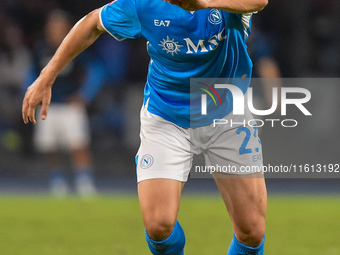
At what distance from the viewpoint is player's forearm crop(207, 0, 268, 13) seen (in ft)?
12.0

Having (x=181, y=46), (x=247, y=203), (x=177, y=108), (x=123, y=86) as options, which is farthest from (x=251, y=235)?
(x=123, y=86)

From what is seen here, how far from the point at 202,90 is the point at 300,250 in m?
2.08

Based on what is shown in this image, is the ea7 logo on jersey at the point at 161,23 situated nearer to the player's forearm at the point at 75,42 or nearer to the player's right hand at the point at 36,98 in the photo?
the player's forearm at the point at 75,42

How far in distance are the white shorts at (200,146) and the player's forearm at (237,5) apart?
0.87 meters

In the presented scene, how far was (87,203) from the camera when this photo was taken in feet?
28.0

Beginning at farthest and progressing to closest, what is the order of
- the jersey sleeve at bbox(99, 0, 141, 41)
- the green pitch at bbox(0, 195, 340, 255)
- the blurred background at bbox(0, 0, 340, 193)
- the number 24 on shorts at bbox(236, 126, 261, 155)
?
the blurred background at bbox(0, 0, 340, 193), the green pitch at bbox(0, 195, 340, 255), the number 24 on shorts at bbox(236, 126, 261, 155), the jersey sleeve at bbox(99, 0, 141, 41)

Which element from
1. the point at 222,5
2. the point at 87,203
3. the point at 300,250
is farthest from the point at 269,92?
the point at 222,5

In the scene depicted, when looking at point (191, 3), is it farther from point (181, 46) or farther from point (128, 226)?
point (128, 226)

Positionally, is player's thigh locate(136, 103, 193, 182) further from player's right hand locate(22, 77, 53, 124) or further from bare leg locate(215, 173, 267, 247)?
player's right hand locate(22, 77, 53, 124)

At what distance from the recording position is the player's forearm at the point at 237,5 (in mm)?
3651

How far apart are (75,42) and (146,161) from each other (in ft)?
2.87

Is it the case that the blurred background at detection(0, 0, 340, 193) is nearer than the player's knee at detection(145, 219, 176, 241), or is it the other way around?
the player's knee at detection(145, 219, 176, 241)

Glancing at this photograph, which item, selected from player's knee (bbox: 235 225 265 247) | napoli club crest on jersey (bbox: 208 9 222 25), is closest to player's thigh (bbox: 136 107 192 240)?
player's knee (bbox: 235 225 265 247)

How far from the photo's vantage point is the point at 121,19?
4.23 meters
